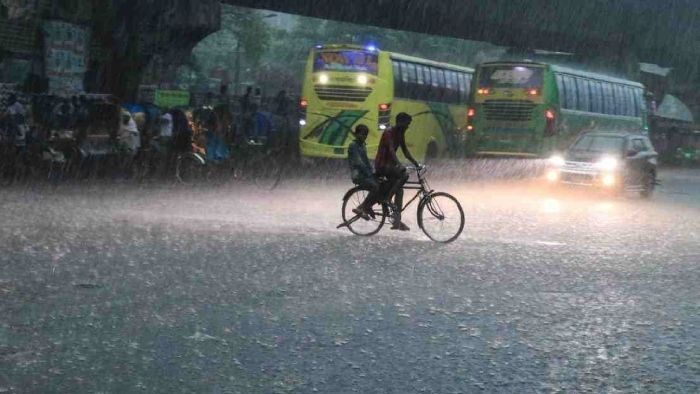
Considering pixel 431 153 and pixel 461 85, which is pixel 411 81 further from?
pixel 461 85

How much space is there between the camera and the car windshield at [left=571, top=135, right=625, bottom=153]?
21.5 m

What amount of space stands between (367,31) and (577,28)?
53.7 metres

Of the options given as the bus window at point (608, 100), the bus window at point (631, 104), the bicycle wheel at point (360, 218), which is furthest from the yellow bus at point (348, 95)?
the bicycle wheel at point (360, 218)

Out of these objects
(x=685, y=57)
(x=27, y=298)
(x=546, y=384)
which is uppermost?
(x=685, y=57)

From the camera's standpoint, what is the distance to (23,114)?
2231 cm

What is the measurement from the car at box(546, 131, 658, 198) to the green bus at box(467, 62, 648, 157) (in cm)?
530

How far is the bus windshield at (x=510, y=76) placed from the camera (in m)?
27.8

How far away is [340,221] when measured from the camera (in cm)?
1468

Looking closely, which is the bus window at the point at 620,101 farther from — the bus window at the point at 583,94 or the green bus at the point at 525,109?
the green bus at the point at 525,109

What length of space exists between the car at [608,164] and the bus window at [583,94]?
24.4ft

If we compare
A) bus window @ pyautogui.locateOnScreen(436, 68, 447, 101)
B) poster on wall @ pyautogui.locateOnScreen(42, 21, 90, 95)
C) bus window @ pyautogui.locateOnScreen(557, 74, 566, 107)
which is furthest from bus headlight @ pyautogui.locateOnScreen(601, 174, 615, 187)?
poster on wall @ pyautogui.locateOnScreen(42, 21, 90, 95)

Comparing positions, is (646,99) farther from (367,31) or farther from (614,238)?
(367,31)

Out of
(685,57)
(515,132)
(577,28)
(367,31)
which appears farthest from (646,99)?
(367,31)

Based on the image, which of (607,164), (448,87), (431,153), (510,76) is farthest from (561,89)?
(607,164)
